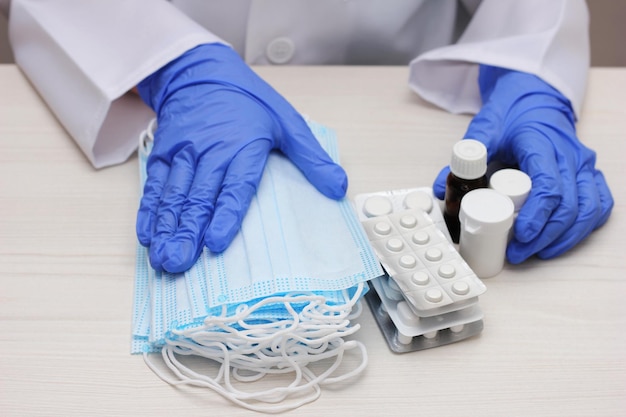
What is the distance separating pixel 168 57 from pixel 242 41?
Answer: 0.30m

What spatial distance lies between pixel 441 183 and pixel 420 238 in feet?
0.48

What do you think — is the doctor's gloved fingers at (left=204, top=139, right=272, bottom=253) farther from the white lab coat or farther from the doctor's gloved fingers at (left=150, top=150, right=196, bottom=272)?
the white lab coat

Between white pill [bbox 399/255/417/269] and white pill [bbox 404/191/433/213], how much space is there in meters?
0.11

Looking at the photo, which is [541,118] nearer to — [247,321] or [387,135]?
[387,135]

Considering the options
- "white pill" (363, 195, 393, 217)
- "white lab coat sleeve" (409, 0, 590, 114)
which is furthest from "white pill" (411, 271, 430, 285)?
"white lab coat sleeve" (409, 0, 590, 114)

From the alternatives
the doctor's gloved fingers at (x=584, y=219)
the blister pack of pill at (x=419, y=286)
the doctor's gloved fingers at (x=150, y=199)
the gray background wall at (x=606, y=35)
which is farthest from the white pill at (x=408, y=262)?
the gray background wall at (x=606, y=35)

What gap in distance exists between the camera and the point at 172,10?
45.6 inches

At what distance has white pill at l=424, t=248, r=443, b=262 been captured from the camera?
2.71ft

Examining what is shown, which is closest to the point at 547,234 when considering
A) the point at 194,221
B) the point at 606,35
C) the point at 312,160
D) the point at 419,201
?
the point at 419,201

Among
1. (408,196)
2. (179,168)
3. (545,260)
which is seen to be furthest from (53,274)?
(545,260)

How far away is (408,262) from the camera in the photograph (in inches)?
32.3

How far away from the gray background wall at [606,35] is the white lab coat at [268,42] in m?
0.71

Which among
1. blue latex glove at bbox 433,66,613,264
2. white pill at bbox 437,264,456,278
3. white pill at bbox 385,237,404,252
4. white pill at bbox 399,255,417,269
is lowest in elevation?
white pill at bbox 385,237,404,252

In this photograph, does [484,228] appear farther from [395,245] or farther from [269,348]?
[269,348]
